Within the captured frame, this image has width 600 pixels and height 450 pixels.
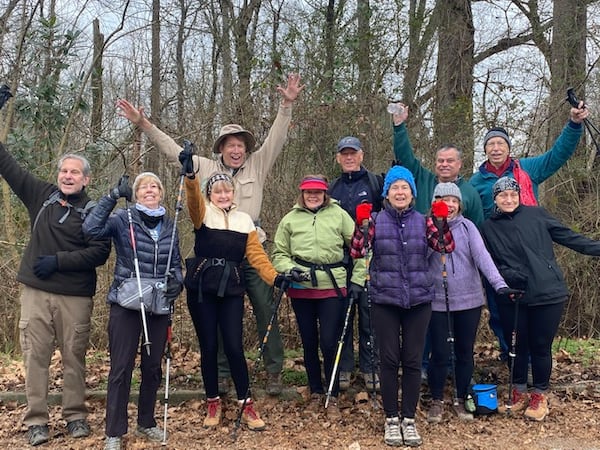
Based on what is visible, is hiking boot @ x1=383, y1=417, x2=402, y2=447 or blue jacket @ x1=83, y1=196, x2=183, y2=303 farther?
hiking boot @ x1=383, y1=417, x2=402, y2=447

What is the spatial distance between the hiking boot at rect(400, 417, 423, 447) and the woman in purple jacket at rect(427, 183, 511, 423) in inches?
18.9

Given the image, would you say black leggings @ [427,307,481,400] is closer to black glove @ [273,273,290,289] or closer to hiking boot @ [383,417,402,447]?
hiking boot @ [383,417,402,447]

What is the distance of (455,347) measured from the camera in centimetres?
508

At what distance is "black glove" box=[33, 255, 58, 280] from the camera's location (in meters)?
4.50

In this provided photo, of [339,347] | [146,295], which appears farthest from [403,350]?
[146,295]

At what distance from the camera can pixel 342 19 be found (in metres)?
8.99

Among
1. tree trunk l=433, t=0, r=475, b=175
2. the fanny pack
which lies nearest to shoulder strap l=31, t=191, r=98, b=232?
the fanny pack

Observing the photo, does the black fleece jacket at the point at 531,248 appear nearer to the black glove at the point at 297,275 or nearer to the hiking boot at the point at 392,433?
the hiking boot at the point at 392,433

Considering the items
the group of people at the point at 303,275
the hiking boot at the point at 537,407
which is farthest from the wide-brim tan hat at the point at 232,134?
the hiking boot at the point at 537,407

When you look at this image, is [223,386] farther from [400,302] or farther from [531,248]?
[531,248]

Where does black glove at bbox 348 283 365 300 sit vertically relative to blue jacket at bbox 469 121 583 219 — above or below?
below

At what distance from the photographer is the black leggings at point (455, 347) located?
4953 mm

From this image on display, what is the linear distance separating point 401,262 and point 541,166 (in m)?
2.17

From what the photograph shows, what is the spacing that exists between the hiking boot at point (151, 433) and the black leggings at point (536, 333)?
124 inches
